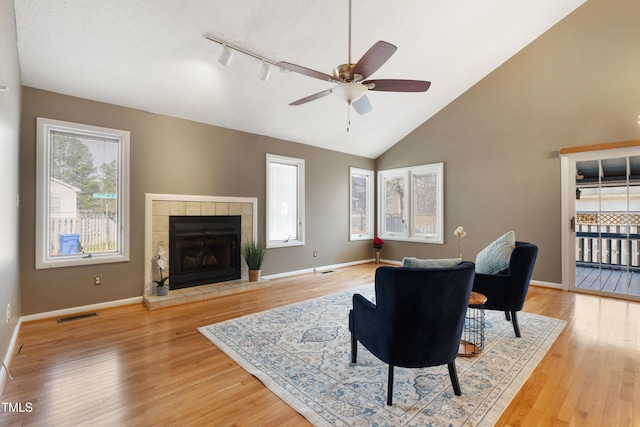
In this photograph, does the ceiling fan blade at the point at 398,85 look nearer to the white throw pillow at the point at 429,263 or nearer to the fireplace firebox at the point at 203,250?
the white throw pillow at the point at 429,263

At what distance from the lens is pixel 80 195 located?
3619 millimetres

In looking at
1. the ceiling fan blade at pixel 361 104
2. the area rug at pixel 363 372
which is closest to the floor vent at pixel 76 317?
the area rug at pixel 363 372

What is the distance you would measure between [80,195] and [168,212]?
1.00 m

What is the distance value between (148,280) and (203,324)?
1364mm

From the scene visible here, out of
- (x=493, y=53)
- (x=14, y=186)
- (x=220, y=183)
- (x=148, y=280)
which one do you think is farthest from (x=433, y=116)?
(x=14, y=186)

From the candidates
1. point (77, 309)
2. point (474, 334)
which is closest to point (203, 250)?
point (77, 309)

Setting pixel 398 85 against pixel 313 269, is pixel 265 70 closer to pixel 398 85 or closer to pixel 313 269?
pixel 398 85

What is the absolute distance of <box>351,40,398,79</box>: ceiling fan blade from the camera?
6.23ft

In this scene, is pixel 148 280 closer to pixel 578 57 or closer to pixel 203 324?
pixel 203 324

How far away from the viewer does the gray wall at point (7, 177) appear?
2.08 meters

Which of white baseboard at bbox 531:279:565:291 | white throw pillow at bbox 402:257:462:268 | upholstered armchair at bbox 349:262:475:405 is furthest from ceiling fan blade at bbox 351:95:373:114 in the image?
white baseboard at bbox 531:279:565:291

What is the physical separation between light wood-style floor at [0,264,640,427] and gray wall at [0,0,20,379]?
0.39 metres

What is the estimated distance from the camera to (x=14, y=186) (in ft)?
9.05

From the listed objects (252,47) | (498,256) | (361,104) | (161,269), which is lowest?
(161,269)
